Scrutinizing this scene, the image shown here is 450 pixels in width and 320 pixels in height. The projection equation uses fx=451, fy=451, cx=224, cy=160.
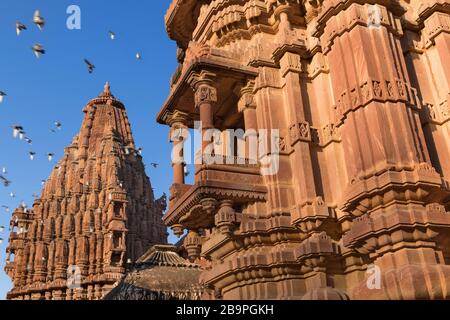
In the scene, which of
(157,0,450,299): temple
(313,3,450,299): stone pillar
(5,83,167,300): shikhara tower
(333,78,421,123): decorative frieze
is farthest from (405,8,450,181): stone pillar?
(5,83,167,300): shikhara tower

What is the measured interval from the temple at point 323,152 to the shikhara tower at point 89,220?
39.6 meters

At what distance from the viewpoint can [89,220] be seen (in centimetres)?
5431

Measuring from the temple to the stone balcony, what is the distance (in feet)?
0.12

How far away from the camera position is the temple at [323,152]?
8.61 m

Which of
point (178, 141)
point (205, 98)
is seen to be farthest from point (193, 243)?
point (205, 98)

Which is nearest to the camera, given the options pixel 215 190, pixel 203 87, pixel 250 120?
pixel 215 190

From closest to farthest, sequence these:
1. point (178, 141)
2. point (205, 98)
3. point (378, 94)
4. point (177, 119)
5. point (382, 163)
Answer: point (382, 163) → point (378, 94) → point (205, 98) → point (178, 141) → point (177, 119)

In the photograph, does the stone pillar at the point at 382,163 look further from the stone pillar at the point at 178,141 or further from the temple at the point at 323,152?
the stone pillar at the point at 178,141

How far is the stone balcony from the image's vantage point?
1105 centimetres

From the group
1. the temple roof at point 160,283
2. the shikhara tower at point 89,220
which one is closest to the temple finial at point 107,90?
the shikhara tower at point 89,220

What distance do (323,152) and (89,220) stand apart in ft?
155

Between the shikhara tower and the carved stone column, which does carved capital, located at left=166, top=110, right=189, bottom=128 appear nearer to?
the carved stone column

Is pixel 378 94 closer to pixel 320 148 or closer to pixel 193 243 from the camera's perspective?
pixel 320 148
